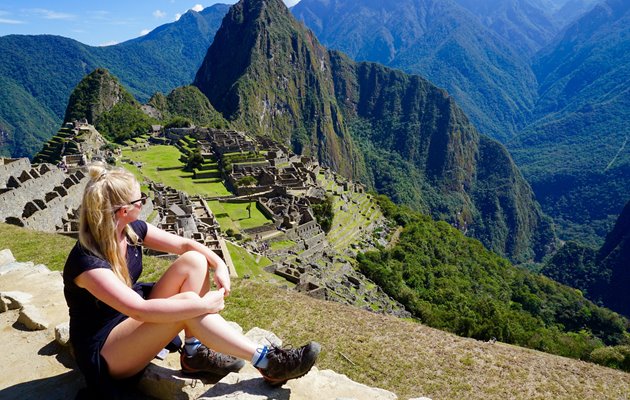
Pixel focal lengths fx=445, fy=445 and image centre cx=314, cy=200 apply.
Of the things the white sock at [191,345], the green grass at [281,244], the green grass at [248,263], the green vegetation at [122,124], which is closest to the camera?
the white sock at [191,345]

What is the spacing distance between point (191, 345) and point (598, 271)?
441 ft

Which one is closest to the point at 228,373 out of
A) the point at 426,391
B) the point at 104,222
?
the point at 104,222

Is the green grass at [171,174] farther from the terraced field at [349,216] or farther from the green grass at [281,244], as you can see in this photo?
the terraced field at [349,216]

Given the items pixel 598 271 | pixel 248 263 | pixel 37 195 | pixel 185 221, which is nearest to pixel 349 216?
pixel 248 263

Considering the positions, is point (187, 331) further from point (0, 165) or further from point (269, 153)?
point (269, 153)

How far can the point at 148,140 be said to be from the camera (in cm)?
7294

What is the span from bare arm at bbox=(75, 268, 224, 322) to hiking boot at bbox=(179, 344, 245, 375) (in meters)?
0.75

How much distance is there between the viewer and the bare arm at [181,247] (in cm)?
517

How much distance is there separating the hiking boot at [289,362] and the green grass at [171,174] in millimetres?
41580

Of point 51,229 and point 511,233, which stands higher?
point 51,229

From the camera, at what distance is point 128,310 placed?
4.09 meters

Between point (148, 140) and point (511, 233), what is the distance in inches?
6421

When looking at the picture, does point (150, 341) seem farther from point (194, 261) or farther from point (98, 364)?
point (194, 261)

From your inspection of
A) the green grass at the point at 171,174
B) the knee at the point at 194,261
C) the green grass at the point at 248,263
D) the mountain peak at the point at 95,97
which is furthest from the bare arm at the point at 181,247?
the mountain peak at the point at 95,97
